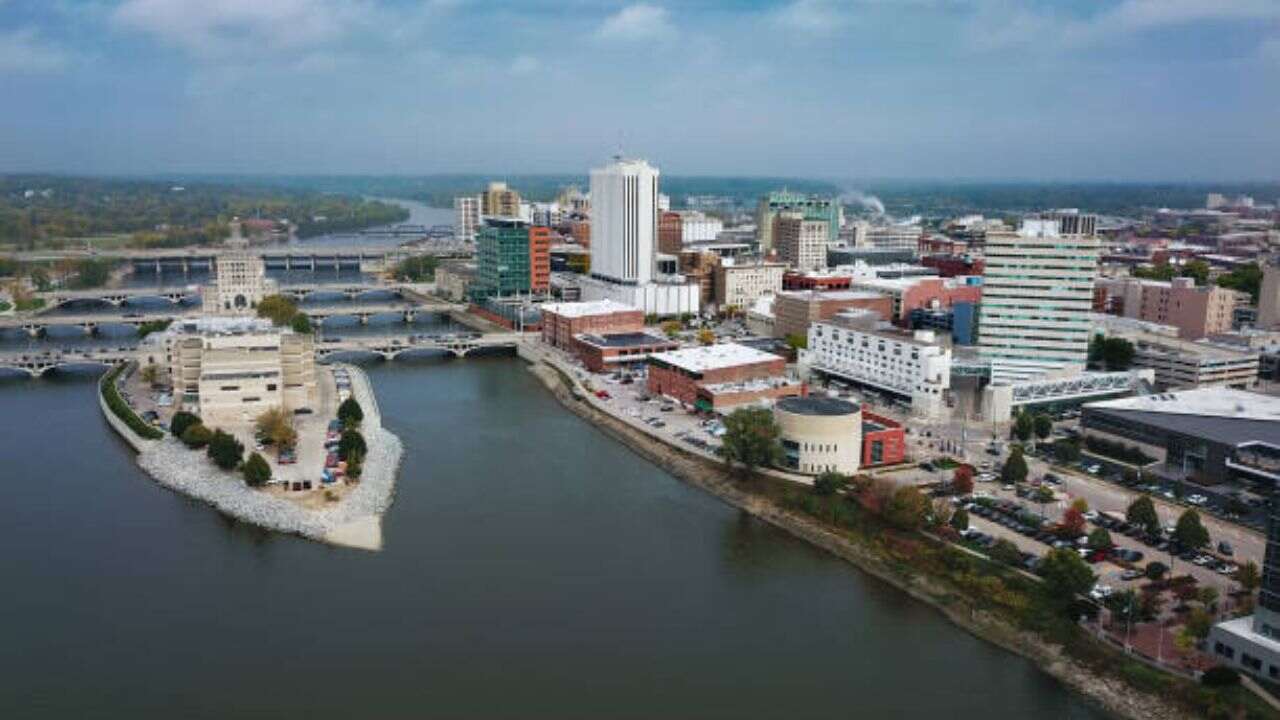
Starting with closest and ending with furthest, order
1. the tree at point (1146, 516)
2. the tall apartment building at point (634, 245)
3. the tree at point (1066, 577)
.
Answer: the tree at point (1066, 577) → the tree at point (1146, 516) → the tall apartment building at point (634, 245)

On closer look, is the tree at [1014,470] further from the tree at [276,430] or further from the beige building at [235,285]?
the beige building at [235,285]

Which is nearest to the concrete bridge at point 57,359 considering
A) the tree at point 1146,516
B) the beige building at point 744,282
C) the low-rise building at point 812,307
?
the low-rise building at point 812,307

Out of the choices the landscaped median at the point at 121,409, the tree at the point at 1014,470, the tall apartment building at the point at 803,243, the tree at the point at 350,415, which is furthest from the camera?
the tall apartment building at the point at 803,243

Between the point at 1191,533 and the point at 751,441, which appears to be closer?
the point at 1191,533

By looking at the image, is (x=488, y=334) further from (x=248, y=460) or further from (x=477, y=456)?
(x=248, y=460)

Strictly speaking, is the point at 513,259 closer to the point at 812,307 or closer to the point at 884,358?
the point at 812,307

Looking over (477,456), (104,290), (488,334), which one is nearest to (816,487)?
(477,456)

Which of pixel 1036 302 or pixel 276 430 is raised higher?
pixel 1036 302

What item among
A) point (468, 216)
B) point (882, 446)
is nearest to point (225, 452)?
point (882, 446)
